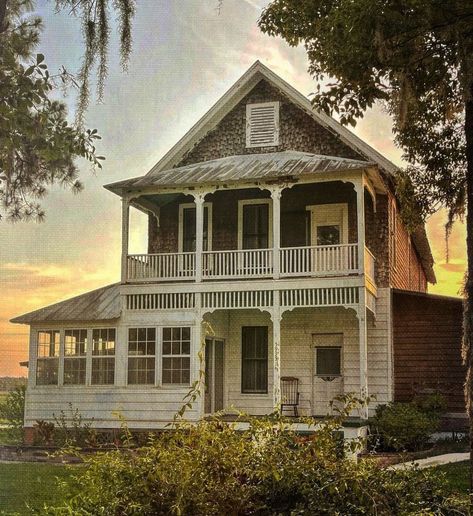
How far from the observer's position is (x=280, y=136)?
19.3 m

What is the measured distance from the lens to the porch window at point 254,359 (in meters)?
18.9

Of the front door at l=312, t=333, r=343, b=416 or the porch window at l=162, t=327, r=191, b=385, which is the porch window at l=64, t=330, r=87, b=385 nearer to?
the porch window at l=162, t=327, r=191, b=385

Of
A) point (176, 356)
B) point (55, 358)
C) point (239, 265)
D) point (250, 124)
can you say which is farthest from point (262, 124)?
point (55, 358)

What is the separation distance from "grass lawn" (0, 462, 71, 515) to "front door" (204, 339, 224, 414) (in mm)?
4969

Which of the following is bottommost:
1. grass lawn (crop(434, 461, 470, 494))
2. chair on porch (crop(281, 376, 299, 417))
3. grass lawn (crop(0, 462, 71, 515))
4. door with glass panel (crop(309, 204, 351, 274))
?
grass lawn (crop(0, 462, 71, 515))

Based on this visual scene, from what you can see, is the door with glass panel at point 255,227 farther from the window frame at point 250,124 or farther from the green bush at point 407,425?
the green bush at point 407,425

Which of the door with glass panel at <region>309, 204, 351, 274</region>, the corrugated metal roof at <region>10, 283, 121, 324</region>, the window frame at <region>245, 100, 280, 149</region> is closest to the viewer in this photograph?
the corrugated metal roof at <region>10, 283, 121, 324</region>

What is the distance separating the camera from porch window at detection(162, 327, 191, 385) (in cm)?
1752

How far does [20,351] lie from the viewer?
1859cm


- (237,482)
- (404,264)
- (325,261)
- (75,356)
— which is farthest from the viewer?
(404,264)

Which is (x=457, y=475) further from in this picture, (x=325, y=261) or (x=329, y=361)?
(x=329, y=361)

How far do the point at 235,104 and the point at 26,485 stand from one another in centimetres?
1135

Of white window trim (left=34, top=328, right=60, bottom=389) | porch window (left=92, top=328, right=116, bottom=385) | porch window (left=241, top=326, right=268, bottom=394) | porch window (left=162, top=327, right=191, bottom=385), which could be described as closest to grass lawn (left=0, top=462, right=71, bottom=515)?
porch window (left=92, top=328, right=116, bottom=385)

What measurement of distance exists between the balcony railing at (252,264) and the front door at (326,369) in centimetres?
185
